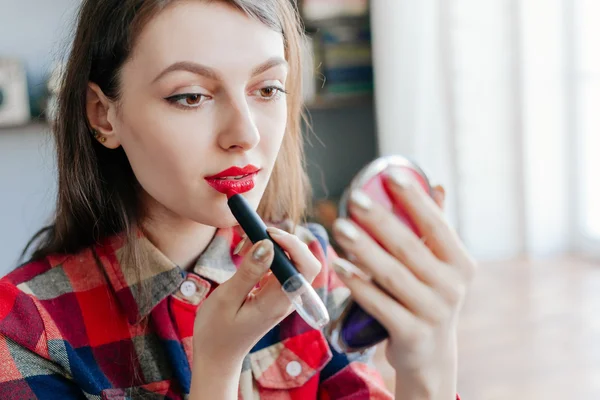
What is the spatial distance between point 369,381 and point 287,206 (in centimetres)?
26

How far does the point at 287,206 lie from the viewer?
1.01 metres

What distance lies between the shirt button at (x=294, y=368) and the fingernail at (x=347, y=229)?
414mm

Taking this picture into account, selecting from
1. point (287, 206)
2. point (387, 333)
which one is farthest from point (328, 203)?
point (387, 333)

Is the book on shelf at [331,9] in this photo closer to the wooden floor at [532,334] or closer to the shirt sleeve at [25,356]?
the wooden floor at [532,334]

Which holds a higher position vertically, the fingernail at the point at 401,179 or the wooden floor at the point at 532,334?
the fingernail at the point at 401,179

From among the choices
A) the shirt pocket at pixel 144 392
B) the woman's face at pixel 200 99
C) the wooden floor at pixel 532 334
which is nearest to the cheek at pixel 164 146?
the woman's face at pixel 200 99

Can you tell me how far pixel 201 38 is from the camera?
2.45 feet

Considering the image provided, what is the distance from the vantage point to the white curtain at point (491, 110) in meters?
2.71

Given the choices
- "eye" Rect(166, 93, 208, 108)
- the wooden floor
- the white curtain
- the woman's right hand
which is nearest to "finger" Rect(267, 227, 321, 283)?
the woman's right hand

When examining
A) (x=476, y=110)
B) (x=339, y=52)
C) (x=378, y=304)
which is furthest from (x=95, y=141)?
(x=339, y=52)

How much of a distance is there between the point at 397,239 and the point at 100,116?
18.1 inches

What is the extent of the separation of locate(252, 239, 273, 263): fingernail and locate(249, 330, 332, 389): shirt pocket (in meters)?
0.33

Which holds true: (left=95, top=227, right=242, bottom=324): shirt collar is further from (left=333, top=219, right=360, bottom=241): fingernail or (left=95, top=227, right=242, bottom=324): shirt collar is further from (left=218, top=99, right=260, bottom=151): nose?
(left=333, top=219, right=360, bottom=241): fingernail

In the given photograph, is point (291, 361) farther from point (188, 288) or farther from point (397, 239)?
point (397, 239)
